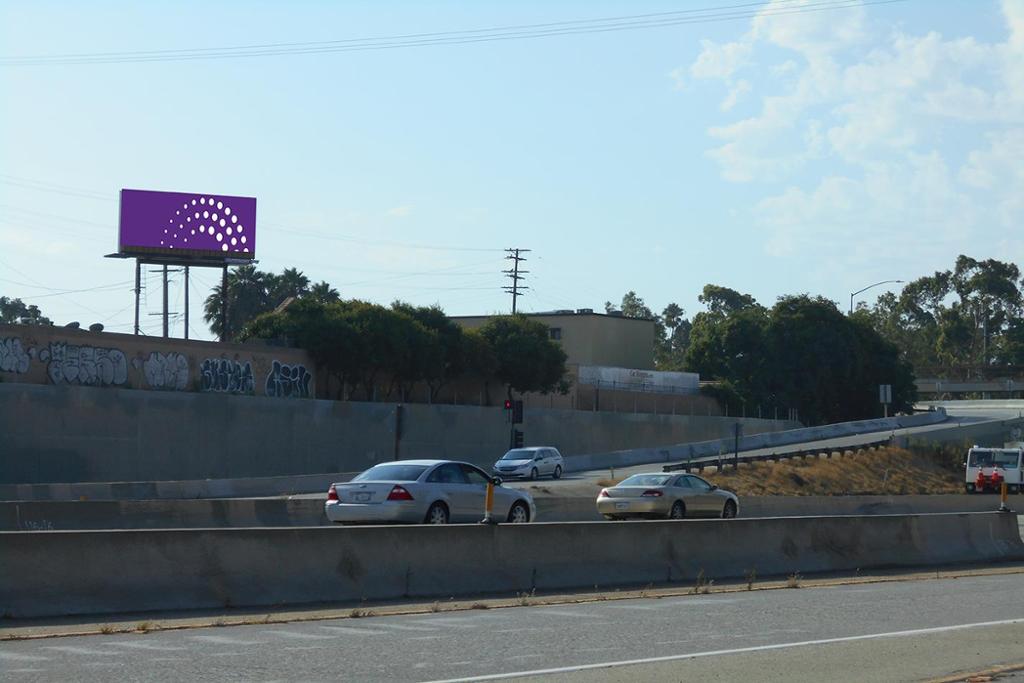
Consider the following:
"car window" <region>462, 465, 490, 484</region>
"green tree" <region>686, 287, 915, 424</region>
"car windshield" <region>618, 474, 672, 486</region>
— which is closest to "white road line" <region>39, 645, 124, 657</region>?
"car window" <region>462, 465, 490, 484</region>

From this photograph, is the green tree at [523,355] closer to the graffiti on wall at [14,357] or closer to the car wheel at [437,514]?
the graffiti on wall at [14,357]

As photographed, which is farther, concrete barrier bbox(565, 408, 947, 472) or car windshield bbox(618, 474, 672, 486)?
concrete barrier bbox(565, 408, 947, 472)

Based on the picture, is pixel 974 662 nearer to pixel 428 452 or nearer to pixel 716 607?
pixel 716 607

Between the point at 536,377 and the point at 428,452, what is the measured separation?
1381 centimetres

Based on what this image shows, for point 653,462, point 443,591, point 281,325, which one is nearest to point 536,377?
point 653,462

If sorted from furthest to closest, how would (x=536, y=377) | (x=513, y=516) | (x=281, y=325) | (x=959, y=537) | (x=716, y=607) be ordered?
(x=536, y=377) < (x=281, y=325) < (x=513, y=516) < (x=959, y=537) < (x=716, y=607)

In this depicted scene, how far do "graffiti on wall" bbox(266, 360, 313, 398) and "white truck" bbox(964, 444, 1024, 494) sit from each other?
1274 inches

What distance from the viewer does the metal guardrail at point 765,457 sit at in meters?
60.4

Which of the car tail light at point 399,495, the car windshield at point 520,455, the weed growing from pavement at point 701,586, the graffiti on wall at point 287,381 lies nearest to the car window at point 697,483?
the car tail light at point 399,495

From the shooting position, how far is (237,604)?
14.4m

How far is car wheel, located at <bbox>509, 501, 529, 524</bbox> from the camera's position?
993 inches

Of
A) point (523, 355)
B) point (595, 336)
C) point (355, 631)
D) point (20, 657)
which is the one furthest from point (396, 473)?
point (595, 336)

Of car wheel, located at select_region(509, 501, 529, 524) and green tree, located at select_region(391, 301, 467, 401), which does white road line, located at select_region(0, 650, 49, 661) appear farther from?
green tree, located at select_region(391, 301, 467, 401)

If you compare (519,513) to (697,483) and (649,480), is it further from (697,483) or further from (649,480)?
(697,483)
